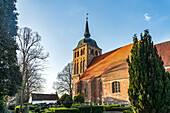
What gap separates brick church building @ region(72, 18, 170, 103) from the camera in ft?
63.4

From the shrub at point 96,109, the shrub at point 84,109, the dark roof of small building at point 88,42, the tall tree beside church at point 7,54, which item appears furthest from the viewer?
the dark roof of small building at point 88,42

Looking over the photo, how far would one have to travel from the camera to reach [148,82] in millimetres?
8203

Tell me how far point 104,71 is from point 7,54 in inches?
712

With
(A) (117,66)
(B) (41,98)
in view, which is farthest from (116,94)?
(B) (41,98)

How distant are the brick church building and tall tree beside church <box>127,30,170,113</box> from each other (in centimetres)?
980

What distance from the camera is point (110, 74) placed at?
22.1 meters

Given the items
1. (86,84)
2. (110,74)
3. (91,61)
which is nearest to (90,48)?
(91,61)

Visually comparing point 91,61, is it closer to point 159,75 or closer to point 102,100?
point 102,100

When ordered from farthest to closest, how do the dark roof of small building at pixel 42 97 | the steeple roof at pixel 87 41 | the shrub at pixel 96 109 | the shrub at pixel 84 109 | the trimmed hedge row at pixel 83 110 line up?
the dark roof of small building at pixel 42 97 → the steeple roof at pixel 87 41 → the shrub at pixel 96 109 → the shrub at pixel 84 109 → the trimmed hedge row at pixel 83 110

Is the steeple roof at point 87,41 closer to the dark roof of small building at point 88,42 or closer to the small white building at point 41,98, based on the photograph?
the dark roof of small building at point 88,42

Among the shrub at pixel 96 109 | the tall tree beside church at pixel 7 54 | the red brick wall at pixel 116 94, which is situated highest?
the tall tree beside church at pixel 7 54

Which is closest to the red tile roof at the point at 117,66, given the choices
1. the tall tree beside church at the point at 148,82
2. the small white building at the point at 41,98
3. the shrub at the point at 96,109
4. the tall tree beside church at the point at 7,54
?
the shrub at the point at 96,109

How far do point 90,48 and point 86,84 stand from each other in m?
8.82

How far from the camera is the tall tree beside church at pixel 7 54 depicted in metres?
7.43
